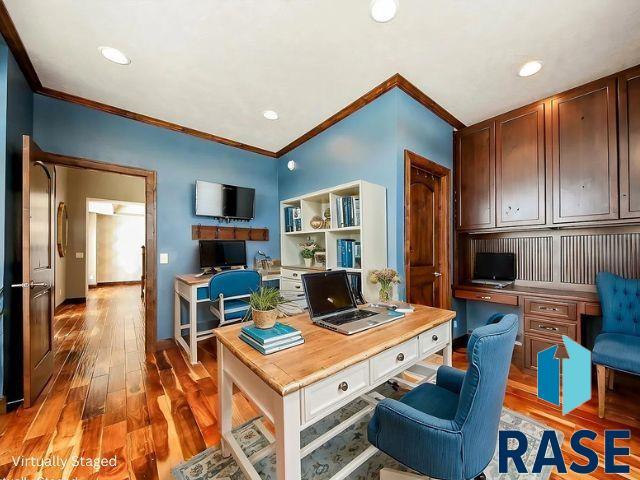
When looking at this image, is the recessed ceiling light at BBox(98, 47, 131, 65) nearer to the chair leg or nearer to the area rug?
the area rug

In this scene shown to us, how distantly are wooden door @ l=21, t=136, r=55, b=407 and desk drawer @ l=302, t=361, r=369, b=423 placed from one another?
2.23 m

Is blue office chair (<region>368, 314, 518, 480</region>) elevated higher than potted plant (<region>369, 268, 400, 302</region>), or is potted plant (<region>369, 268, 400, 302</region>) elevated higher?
potted plant (<region>369, 268, 400, 302</region>)

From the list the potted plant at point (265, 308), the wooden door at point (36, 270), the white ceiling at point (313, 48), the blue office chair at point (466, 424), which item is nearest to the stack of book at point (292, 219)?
the white ceiling at point (313, 48)

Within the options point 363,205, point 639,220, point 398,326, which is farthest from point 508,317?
point 639,220

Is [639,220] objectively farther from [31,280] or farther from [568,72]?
[31,280]

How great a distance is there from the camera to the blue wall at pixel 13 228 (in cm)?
186

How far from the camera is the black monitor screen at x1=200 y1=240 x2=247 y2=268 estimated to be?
316 centimetres

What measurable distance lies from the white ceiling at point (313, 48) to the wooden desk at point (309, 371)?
197cm

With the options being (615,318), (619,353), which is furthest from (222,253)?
(615,318)

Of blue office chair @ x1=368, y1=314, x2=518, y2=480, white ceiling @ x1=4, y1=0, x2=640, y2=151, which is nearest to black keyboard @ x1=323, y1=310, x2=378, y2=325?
blue office chair @ x1=368, y1=314, x2=518, y2=480

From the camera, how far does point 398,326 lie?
4.71ft

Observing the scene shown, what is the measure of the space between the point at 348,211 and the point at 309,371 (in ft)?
5.53

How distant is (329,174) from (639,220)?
9.12 ft

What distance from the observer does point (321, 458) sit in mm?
1492
